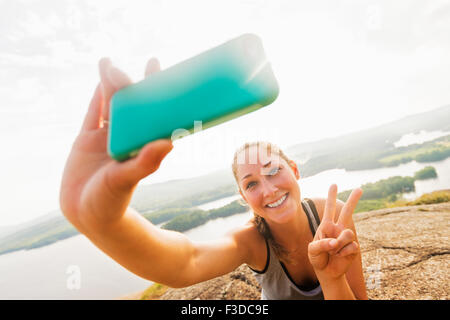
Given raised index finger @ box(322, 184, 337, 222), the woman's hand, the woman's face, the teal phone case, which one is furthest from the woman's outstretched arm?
raised index finger @ box(322, 184, 337, 222)

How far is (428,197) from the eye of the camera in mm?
13852

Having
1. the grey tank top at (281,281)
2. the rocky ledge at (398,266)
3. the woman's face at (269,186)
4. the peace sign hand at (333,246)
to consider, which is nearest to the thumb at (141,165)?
the peace sign hand at (333,246)

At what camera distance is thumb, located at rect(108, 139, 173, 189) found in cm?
116

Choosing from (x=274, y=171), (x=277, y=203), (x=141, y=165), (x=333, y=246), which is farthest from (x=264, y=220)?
(x=141, y=165)

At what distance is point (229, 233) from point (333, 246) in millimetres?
1299

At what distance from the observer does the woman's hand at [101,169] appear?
119 cm

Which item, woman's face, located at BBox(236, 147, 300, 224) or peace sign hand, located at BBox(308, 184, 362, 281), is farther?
woman's face, located at BBox(236, 147, 300, 224)

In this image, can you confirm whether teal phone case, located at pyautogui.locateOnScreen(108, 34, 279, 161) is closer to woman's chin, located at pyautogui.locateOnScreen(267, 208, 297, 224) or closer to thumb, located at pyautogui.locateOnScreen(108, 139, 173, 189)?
thumb, located at pyautogui.locateOnScreen(108, 139, 173, 189)

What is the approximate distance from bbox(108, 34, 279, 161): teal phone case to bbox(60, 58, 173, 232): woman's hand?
0.37 ft

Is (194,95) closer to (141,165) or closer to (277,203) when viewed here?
(141,165)

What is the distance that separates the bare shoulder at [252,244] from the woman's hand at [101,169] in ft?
6.32
